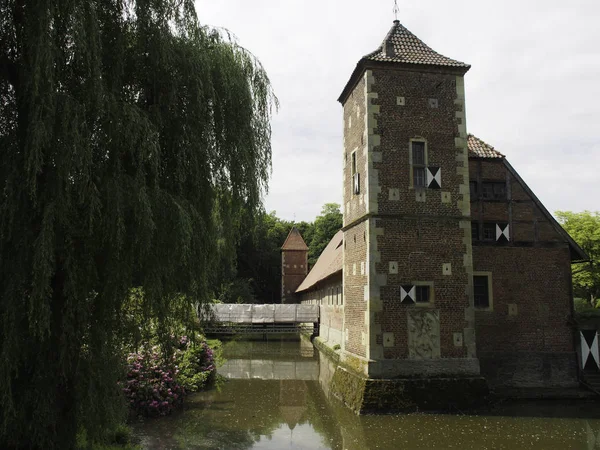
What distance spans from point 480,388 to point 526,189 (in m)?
5.61

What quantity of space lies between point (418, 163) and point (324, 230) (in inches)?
1650

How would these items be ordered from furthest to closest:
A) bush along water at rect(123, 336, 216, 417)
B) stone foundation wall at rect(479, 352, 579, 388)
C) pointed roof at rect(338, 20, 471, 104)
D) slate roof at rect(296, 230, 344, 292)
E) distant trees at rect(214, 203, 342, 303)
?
distant trees at rect(214, 203, 342, 303) → slate roof at rect(296, 230, 344, 292) → stone foundation wall at rect(479, 352, 579, 388) → pointed roof at rect(338, 20, 471, 104) → bush along water at rect(123, 336, 216, 417)

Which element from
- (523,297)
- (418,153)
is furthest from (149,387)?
(523,297)

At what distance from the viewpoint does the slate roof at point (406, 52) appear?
1357 cm

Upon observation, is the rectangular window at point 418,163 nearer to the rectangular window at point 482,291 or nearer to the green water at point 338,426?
the rectangular window at point 482,291

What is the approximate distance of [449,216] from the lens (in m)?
13.2

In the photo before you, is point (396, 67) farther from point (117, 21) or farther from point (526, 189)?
point (117, 21)

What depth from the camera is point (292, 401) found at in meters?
14.0

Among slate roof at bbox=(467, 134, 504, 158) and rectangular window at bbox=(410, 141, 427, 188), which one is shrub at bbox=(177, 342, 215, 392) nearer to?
rectangular window at bbox=(410, 141, 427, 188)

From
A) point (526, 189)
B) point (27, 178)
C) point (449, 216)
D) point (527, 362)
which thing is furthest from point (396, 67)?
point (27, 178)

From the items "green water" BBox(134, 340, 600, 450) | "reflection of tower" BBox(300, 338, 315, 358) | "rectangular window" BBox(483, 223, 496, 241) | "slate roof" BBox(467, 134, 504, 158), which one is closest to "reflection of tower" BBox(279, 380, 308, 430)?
"green water" BBox(134, 340, 600, 450)

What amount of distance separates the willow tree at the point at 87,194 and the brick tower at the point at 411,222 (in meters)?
6.60

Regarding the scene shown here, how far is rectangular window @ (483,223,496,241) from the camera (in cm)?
1434

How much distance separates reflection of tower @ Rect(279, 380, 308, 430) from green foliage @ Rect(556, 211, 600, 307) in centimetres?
1588
